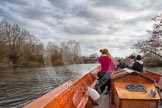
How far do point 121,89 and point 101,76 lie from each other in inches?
85.7

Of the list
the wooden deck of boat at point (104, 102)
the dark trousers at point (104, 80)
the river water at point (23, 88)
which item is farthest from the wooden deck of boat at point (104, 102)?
the river water at point (23, 88)

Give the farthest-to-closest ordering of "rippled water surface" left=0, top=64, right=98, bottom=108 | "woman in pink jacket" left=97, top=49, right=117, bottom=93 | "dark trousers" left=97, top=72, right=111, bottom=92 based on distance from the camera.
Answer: "rippled water surface" left=0, top=64, right=98, bottom=108 → "dark trousers" left=97, top=72, right=111, bottom=92 → "woman in pink jacket" left=97, top=49, right=117, bottom=93

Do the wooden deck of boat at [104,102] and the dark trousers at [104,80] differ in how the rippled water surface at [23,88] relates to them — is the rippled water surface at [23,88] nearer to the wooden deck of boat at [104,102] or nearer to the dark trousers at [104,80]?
the dark trousers at [104,80]

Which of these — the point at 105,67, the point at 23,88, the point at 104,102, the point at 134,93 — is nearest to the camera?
the point at 134,93

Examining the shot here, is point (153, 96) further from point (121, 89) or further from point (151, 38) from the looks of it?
point (151, 38)

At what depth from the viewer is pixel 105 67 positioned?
602 centimetres

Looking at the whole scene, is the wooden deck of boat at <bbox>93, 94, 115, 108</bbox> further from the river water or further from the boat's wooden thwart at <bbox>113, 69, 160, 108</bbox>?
the river water

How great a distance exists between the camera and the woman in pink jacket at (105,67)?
5855 millimetres

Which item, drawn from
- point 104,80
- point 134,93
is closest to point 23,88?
point 104,80

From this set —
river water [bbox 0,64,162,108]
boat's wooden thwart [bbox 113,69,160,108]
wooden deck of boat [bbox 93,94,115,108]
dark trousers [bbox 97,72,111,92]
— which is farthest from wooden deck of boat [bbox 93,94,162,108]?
river water [bbox 0,64,162,108]

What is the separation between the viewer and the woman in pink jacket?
586 centimetres

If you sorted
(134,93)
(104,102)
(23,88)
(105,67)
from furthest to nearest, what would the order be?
(23,88) < (105,67) < (104,102) < (134,93)

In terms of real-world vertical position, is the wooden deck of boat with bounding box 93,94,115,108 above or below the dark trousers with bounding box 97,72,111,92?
below

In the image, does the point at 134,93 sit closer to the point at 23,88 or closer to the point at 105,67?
the point at 105,67
